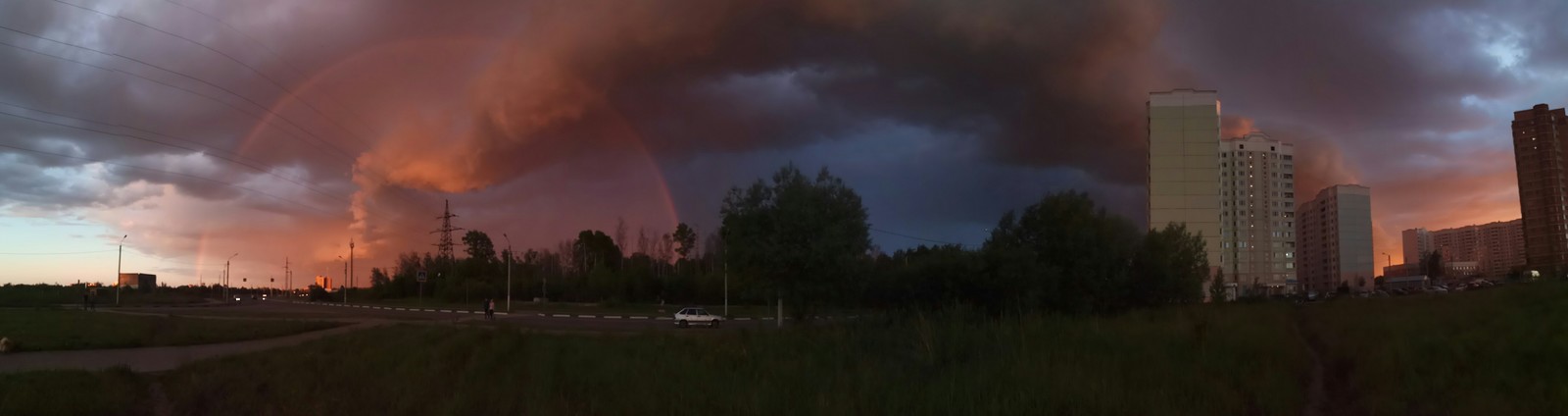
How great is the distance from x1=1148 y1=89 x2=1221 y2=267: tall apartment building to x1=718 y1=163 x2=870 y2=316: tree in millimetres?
45577

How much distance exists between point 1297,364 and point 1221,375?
3.53 metres

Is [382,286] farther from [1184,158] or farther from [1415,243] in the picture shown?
[1415,243]

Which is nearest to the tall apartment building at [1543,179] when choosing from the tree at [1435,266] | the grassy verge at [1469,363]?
the grassy verge at [1469,363]

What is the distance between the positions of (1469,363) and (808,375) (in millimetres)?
10025

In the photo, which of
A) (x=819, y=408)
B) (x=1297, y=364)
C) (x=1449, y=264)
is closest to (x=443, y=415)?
(x=819, y=408)

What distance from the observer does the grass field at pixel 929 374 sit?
32.8ft

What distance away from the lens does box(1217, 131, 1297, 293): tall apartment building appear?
299 ft

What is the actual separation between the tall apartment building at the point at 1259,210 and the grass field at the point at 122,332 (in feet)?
292

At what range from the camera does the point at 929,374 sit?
37.0 ft

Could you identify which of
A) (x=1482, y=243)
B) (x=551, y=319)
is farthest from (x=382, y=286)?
(x=1482, y=243)

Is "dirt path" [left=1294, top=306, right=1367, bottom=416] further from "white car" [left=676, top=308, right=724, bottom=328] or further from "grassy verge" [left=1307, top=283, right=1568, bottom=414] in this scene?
"white car" [left=676, top=308, right=724, bottom=328]

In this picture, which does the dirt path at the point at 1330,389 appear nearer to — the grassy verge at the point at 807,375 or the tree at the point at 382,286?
the grassy verge at the point at 807,375

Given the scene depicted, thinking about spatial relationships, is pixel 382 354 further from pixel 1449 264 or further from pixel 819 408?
pixel 1449 264

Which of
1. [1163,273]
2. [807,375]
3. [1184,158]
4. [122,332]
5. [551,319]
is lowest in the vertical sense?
[551,319]
